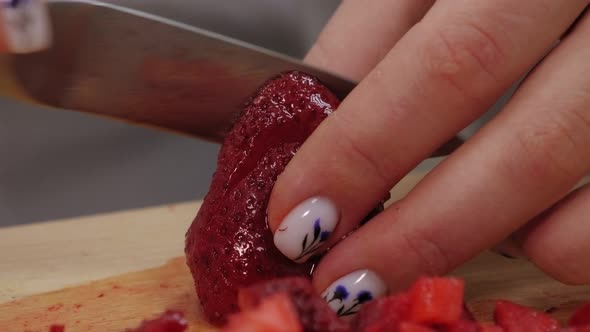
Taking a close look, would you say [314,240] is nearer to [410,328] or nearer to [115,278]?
[410,328]

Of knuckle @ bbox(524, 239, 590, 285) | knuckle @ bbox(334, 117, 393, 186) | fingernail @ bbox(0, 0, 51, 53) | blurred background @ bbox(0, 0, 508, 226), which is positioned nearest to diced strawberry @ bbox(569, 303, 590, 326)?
knuckle @ bbox(524, 239, 590, 285)

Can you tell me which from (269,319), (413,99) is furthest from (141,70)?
(269,319)

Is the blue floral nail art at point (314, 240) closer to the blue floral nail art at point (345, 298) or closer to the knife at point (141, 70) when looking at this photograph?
the blue floral nail art at point (345, 298)

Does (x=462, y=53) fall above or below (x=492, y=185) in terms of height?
above

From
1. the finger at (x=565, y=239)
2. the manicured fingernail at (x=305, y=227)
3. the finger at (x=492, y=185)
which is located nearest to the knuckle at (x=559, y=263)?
the finger at (x=565, y=239)

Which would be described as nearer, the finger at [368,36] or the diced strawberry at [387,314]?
the diced strawberry at [387,314]

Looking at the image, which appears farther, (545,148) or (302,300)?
(545,148)
